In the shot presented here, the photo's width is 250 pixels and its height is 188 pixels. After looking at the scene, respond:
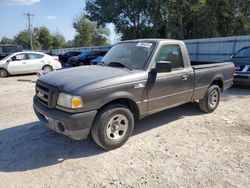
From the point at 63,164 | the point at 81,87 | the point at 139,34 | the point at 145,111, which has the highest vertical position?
the point at 139,34

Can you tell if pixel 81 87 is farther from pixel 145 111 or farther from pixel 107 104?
pixel 145 111

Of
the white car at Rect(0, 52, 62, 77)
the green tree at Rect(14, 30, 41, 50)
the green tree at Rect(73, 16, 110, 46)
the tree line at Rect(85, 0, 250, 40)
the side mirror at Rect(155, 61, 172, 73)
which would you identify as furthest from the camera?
the green tree at Rect(14, 30, 41, 50)

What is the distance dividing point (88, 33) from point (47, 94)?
1996 inches

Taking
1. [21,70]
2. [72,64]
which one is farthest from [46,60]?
[72,64]

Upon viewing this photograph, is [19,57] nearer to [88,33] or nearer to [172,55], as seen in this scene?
[172,55]

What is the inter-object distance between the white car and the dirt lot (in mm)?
9443

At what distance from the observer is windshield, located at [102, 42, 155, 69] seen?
4.41 m

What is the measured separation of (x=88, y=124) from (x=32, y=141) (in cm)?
145

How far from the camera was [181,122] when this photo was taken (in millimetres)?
5301

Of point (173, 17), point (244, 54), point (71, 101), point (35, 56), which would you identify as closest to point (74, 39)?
point (173, 17)

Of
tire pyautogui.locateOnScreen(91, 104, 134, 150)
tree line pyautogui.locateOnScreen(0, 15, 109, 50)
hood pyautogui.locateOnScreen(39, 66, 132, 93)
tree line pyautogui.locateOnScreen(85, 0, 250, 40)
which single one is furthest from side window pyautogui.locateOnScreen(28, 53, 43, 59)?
tree line pyautogui.locateOnScreen(0, 15, 109, 50)

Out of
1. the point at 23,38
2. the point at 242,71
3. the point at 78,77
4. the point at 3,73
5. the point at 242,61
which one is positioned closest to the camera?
the point at 78,77

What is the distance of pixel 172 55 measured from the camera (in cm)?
486

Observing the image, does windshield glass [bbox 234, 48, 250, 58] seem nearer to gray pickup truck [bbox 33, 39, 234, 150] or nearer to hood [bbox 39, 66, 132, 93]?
gray pickup truck [bbox 33, 39, 234, 150]
